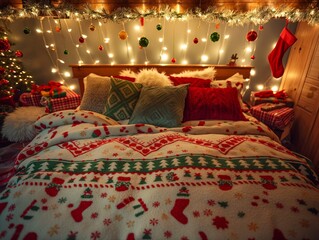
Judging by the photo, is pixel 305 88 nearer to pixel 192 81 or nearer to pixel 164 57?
pixel 192 81

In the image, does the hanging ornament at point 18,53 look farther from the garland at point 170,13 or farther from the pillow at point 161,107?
the pillow at point 161,107

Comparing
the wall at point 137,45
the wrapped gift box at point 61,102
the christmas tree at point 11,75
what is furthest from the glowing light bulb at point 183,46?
the christmas tree at point 11,75

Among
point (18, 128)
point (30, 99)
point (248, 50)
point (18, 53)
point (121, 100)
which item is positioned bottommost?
point (18, 128)

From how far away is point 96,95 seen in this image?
5.63 ft

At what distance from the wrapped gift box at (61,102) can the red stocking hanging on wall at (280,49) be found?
2443 millimetres

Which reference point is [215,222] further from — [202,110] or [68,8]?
[68,8]

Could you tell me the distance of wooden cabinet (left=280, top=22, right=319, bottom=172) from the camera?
6.20 ft

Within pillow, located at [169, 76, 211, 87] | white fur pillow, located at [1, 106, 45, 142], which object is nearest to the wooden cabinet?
pillow, located at [169, 76, 211, 87]

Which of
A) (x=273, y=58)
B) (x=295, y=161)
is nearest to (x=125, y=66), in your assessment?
(x=273, y=58)

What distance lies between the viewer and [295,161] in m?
1.00

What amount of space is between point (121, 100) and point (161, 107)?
40 centimetres

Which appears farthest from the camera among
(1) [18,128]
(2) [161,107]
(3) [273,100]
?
(3) [273,100]

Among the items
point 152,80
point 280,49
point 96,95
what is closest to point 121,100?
point 96,95

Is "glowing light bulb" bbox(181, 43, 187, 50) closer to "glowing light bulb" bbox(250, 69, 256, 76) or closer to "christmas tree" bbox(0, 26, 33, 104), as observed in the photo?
"glowing light bulb" bbox(250, 69, 256, 76)
